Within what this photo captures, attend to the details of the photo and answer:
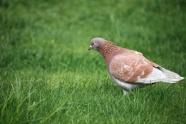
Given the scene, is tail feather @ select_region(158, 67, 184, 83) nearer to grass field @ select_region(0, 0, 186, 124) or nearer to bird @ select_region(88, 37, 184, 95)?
bird @ select_region(88, 37, 184, 95)

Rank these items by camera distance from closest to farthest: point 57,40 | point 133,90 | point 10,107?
1. point 10,107
2. point 133,90
3. point 57,40

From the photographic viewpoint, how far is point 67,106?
Answer: 4.45 m

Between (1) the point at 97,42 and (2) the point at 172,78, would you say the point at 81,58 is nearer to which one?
(1) the point at 97,42

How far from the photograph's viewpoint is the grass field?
4.20 m

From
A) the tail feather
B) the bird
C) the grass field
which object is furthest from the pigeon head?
the tail feather

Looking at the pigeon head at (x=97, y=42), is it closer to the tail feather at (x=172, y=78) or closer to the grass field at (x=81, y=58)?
the grass field at (x=81, y=58)

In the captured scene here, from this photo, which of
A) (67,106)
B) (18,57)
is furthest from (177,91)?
(18,57)

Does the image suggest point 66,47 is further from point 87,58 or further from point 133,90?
point 133,90

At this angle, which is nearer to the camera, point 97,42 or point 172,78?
point 172,78

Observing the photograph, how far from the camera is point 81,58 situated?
7.15m

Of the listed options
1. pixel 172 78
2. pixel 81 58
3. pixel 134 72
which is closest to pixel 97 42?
pixel 134 72

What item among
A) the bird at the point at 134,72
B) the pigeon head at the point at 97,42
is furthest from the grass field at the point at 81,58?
the pigeon head at the point at 97,42

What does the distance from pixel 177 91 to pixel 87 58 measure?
95.0 inches

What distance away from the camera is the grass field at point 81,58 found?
4.20 metres
